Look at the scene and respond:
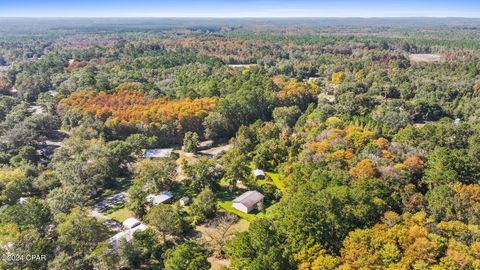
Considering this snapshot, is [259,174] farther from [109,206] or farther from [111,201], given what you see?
[109,206]

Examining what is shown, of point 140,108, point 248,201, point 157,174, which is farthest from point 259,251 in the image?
point 140,108

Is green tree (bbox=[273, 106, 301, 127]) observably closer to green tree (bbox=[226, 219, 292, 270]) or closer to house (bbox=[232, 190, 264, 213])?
house (bbox=[232, 190, 264, 213])

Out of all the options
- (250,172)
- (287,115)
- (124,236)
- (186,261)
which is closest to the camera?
(186,261)

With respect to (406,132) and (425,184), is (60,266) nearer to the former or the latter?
(425,184)

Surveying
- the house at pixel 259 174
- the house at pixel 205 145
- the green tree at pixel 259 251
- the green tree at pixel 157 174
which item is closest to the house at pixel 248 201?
the house at pixel 259 174

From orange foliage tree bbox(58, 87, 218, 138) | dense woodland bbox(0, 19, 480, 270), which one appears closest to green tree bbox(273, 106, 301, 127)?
dense woodland bbox(0, 19, 480, 270)

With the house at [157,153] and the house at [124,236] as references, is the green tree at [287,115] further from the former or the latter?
the house at [124,236]
